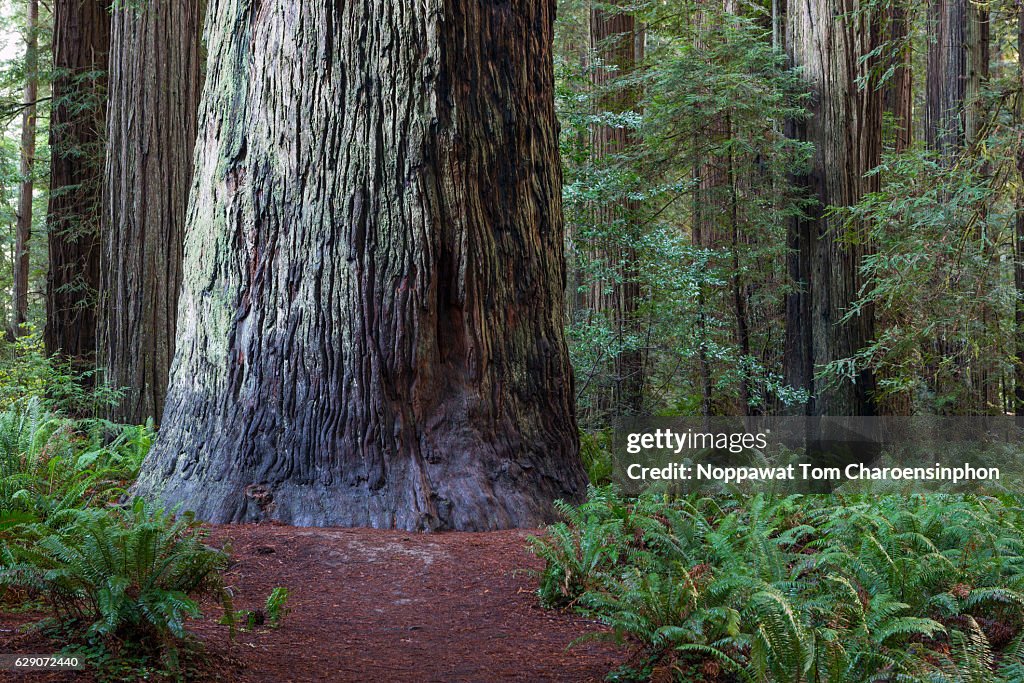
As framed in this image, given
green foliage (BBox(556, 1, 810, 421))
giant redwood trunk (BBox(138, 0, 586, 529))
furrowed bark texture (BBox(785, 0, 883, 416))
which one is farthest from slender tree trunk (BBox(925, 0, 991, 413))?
giant redwood trunk (BBox(138, 0, 586, 529))

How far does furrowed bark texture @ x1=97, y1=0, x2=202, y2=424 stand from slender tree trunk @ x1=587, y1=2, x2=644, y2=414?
547 cm

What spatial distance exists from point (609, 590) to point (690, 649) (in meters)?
0.90

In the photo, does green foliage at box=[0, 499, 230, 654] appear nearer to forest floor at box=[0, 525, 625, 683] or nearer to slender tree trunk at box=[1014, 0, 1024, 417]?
forest floor at box=[0, 525, 625, 683]

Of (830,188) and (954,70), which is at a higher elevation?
(954,70)

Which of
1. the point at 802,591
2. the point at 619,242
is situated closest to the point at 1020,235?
the point at 619,242

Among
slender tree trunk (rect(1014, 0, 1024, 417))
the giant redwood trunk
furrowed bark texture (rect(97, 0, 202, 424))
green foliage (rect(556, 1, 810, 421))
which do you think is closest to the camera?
the giant redwood trunk

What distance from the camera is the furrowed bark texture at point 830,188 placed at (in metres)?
11.9

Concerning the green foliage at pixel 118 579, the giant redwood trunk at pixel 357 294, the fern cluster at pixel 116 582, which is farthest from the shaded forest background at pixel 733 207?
the green foliage at pixel 118 579

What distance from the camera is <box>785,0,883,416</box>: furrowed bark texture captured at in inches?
470

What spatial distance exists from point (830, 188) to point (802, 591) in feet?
32.1

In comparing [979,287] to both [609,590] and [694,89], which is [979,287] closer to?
[694,89]

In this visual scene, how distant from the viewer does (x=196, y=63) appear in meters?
9.40

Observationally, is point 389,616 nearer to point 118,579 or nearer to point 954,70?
point 118,579

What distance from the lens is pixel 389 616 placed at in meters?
4.10
